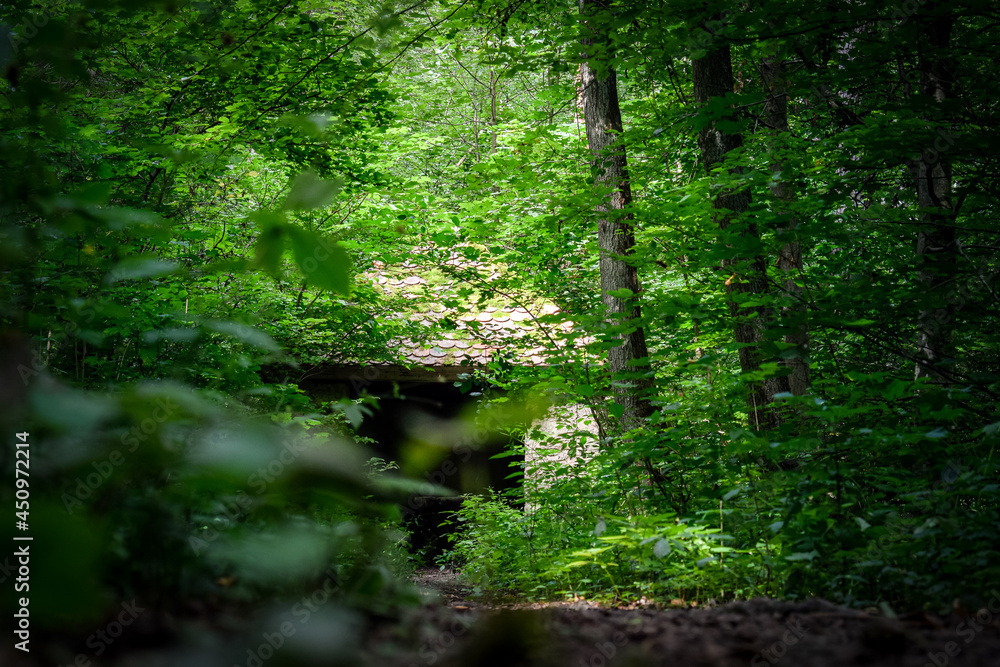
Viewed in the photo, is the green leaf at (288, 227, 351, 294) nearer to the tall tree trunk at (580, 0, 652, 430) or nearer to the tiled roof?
the tall tree trunk at (580, 0, 652, 430)

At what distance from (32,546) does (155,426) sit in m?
0.34

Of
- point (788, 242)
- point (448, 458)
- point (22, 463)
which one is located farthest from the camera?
point (448, 458)

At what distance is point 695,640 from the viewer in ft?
5.52

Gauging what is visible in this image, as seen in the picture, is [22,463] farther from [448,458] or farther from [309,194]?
[448,458]

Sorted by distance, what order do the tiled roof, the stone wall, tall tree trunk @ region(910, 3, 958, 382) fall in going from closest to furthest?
tall tree trunk @ region(910, 3, 958, 382), the stone wall, the tiled roof

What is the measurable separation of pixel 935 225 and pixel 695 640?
3230 mm

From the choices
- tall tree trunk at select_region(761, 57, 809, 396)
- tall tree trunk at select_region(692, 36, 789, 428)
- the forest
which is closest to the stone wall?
the forest

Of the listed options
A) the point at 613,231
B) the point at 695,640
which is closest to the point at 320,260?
the point at 695,640

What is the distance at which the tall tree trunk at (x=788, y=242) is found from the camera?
3.50 m

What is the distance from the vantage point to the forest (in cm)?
121

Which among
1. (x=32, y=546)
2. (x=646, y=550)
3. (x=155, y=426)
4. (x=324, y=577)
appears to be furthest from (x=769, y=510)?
(x=32, y=546)

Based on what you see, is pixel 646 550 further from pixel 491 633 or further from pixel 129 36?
pixel 129 36

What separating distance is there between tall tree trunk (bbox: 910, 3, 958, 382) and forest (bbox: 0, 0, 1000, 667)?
5 centimetres

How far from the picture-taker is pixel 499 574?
5320 mm
